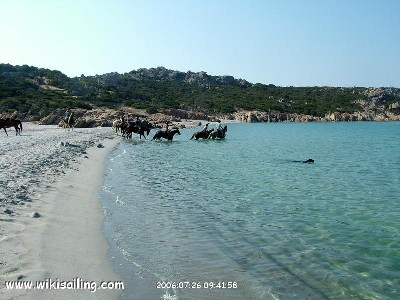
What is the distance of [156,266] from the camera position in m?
6.66

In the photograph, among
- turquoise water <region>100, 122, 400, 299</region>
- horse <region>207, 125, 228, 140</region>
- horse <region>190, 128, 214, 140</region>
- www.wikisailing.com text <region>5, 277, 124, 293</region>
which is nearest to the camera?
www.wikisailing.com text <region>5, 277, 124, 293</region>

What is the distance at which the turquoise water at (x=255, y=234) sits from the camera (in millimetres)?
6117

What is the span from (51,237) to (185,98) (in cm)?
11636

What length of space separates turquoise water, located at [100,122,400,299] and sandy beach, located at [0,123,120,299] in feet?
1.21

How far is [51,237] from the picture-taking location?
23.7ft

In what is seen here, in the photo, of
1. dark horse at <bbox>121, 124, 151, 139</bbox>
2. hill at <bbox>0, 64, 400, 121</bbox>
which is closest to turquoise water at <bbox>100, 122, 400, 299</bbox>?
dark horse at <bbox>121, 124, 151, 139</bbox>

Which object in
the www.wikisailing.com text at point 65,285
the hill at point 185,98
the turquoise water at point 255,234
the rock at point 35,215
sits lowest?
the turquoise water at point 255,234

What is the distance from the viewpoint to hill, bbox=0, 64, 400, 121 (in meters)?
75.4

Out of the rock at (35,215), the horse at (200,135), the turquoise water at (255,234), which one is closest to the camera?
the turquoise water at (255,234)

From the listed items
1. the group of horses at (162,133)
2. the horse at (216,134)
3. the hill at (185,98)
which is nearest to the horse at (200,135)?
the group of horses at (162,133)

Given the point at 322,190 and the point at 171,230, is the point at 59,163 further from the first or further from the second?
the point at 322,190

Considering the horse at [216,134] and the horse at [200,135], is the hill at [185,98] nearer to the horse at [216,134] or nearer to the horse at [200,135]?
the horse at [216,134]

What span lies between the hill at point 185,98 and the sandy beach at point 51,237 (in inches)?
2029

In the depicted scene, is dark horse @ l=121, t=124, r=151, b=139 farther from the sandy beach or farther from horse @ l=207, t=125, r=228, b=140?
the sandy beach
